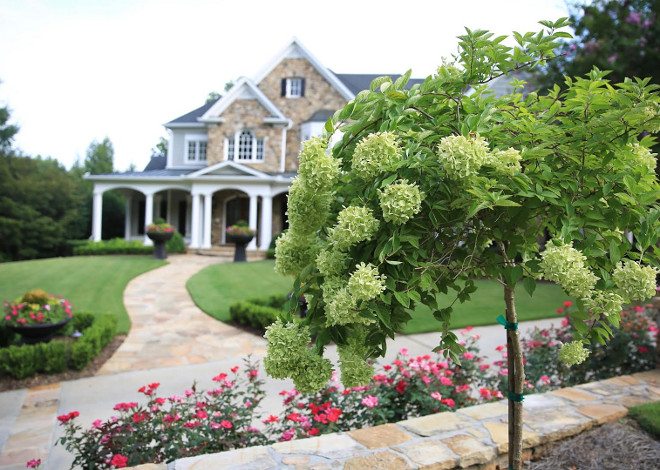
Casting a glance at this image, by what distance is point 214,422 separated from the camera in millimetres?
3104

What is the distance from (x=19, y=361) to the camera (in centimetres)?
543

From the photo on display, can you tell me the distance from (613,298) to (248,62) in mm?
23221

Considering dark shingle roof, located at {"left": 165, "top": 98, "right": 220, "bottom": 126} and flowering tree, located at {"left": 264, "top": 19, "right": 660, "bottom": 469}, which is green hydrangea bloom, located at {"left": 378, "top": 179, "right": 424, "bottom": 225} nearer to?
flowering tree, located at {"left": 264, "top": 19, "right": 660, "bottom": 469}

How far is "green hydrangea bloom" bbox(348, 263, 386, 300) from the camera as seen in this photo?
52.5 inches

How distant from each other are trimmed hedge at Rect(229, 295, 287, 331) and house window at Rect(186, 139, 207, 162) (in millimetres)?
14245

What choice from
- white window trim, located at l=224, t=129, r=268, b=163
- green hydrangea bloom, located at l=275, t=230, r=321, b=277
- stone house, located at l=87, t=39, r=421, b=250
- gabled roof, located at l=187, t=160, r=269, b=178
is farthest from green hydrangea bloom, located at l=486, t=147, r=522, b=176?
white window trim, located at l=224, t=129, r=268, b=163

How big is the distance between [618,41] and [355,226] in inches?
443

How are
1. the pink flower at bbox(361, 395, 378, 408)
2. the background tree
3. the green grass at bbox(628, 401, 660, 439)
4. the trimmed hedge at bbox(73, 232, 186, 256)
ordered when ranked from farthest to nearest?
the trimmed hedge at bbox(73, 232, 186, 256)
the background tree
the pink flower at bbox(361, 395, 378, 408)
the green grass at bbox(628, 401, 660, 439)

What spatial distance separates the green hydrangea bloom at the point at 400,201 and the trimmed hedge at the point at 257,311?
5836mm

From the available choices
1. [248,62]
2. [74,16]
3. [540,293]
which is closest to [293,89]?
[248,62]

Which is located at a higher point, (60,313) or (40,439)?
(60,313)

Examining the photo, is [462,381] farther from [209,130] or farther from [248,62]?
[248,62]

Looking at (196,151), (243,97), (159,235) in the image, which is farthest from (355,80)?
(159,235)

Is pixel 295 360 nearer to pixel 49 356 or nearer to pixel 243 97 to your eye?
pixel 49 356
